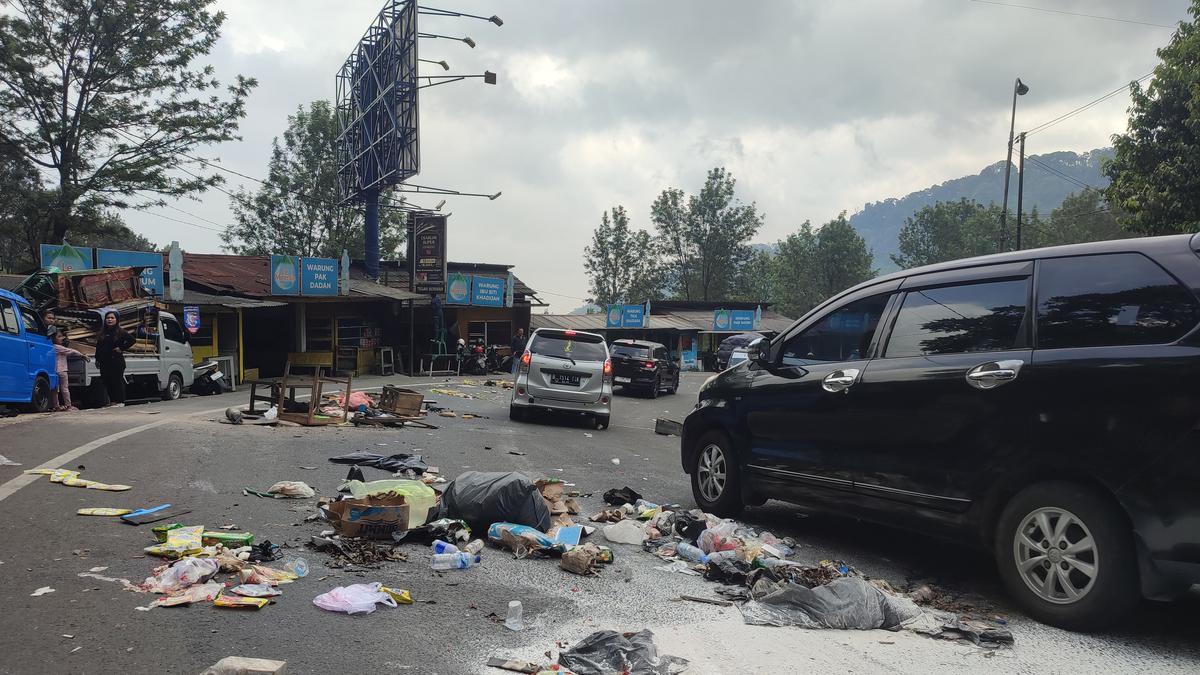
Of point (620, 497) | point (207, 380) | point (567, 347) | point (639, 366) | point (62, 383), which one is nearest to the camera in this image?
point (620, 497)

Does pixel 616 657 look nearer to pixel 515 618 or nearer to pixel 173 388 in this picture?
pixel 515 618

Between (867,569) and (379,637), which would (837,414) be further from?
(379,637)

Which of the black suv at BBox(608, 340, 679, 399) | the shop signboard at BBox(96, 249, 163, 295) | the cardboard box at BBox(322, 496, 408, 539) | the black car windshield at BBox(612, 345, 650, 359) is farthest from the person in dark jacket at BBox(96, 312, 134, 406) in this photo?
the black car windshield at BBox(612, 345, 650, 359)

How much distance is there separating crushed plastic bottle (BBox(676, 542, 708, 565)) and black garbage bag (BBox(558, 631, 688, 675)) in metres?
1.63

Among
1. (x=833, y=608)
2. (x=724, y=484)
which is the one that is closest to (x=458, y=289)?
(x=724, y=484)

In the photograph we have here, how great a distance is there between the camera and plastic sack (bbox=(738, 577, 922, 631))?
420 cm

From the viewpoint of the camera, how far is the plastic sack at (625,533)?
592 cm

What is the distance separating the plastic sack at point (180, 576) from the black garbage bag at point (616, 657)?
2.30 m

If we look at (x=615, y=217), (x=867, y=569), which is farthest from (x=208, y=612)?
(x=615, y=217)

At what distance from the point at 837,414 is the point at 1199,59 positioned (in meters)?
15.5

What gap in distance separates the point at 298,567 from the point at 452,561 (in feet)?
3.10

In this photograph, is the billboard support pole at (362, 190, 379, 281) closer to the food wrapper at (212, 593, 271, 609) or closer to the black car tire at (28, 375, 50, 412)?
the black car tire at (28, 375, 50, 412)

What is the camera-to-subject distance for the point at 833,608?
425 cm

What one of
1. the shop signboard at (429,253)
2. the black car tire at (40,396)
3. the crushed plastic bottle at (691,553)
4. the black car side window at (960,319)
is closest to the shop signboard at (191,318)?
the black car tire at (40,396)
